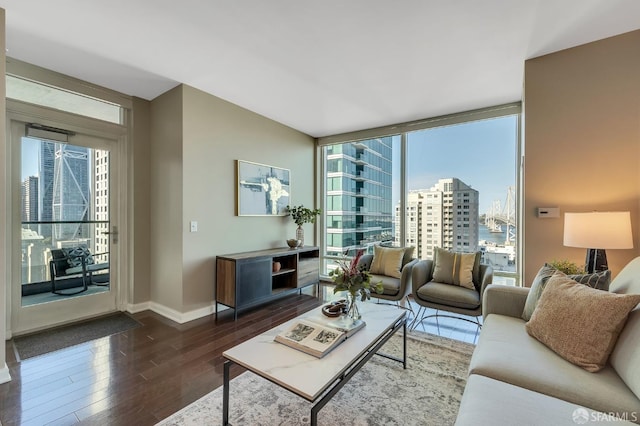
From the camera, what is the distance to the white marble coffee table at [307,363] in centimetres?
127

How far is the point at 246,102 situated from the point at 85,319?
324 centimetres

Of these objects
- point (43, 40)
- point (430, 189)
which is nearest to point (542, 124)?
point (430, 189)

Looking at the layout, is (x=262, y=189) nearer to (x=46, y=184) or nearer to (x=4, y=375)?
(x=46, y=184)

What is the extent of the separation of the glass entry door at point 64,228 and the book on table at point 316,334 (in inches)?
113

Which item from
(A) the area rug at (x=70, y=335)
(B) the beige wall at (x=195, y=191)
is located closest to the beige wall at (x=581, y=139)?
(B) the beige wall at (x=195, y=191)

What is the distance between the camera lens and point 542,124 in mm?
2578

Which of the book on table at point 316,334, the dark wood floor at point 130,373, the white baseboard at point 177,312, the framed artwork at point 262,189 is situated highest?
the framed artwork at point 262,189

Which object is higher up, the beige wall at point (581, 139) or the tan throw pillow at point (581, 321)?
the beige wall at point (581, 139)

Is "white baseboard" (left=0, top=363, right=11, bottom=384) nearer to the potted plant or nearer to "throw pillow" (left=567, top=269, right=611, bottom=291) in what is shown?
the potted plant

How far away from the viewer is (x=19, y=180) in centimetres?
272

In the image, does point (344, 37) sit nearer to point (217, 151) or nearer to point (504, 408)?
point (217, 151)

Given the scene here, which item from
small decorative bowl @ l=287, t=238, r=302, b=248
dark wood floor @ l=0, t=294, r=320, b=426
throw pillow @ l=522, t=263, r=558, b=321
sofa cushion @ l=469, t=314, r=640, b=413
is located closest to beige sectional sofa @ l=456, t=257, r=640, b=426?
sofa cushion @ l=469, t=314, r=640, b=413

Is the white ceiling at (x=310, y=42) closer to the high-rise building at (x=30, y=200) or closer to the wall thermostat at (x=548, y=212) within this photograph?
the high-rise building at (x=30, y=200)

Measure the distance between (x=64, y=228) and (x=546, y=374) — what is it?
171 inches
